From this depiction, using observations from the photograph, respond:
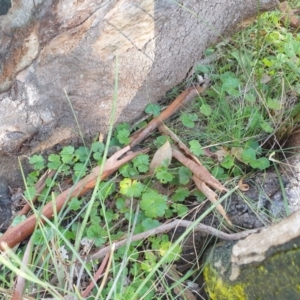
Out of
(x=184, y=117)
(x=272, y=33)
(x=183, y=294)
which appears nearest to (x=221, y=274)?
(x=183, y=294)

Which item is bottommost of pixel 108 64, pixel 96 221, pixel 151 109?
pixel 96 221

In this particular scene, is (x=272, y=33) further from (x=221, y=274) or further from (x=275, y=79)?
(x=221, y=274)

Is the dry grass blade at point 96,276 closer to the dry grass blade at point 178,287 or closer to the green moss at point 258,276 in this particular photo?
the dry grass blade at point 178,287

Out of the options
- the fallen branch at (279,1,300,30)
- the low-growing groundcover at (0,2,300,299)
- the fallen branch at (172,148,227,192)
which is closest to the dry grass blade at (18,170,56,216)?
the low-growing groundcover at (0,2,300,299)

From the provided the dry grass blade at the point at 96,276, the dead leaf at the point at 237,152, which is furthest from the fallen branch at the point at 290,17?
the dry grass blade at the point at 96,276

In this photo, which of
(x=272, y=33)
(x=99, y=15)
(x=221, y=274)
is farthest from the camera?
(x=272, y=33)

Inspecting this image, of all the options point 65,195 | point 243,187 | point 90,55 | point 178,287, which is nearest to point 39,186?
point 65,195
